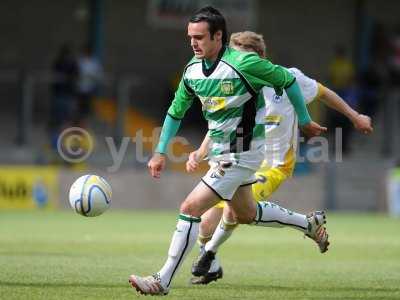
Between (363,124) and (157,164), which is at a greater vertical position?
(363,124)

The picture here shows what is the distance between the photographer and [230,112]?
8.57 metres

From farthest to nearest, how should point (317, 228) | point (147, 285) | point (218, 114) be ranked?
point (317, 228) < point (218, 114) < point (147, 285)

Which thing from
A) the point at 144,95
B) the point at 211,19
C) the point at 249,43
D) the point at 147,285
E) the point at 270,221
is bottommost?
the point at 147,285

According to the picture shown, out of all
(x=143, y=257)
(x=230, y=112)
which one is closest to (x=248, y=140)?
(x=230, y=112)

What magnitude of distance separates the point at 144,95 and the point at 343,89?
16.6ft

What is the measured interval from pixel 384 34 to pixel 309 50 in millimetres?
2006

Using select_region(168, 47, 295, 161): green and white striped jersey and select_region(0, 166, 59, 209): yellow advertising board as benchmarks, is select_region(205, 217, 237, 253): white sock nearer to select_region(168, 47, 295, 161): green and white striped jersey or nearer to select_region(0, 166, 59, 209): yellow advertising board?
select_region(168, 47, 295, 161): green and white striped jersey

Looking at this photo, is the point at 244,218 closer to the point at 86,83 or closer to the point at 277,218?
the point at 277,218

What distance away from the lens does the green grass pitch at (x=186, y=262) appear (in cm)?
869

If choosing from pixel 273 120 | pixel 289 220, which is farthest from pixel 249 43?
pixel 289 220

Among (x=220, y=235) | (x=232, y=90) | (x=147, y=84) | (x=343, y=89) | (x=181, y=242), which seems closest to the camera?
(x=181, y=242)

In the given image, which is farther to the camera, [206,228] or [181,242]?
[206,228]

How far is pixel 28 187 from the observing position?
21.3 metres

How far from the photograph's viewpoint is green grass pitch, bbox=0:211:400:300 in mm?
8688
